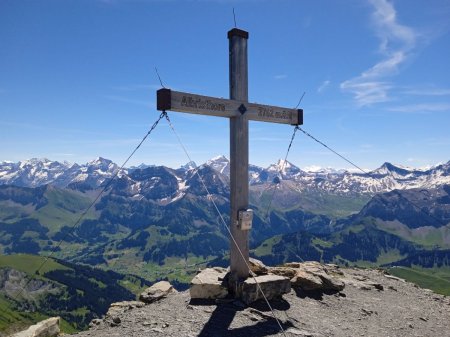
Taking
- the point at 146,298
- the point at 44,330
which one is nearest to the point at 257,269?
the point at 146,298

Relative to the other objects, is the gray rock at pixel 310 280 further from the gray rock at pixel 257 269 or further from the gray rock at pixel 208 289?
the gray rock at pixel 208 289

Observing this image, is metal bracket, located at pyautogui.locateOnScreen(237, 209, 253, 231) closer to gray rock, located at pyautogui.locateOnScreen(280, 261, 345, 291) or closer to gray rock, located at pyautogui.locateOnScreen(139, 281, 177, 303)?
gray rock, located at pyautogui.locateOnScreen(280, 261, 345, 291)

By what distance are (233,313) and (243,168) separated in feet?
19.5

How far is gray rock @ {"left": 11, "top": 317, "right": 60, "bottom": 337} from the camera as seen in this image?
1579cm

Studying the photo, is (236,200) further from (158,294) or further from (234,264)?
(158,294)

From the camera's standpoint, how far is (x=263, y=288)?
53.9 feet

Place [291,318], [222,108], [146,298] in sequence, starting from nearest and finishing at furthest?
[291,318]
[222,108]
[146,298]

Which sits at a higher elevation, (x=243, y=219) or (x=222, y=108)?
(x=222, y=108)

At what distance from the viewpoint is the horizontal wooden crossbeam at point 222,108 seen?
1455 cm

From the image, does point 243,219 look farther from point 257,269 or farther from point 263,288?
point 257,269

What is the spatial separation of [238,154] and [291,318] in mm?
7054

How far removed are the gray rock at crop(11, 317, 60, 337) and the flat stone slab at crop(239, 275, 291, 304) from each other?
8.26 metres

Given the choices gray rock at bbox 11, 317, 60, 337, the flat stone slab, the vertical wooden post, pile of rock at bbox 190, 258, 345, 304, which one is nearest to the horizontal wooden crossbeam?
the vertical wooden post

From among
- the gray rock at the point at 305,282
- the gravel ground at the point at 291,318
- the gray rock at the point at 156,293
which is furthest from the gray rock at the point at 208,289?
the gray rock at the point at 305,282
